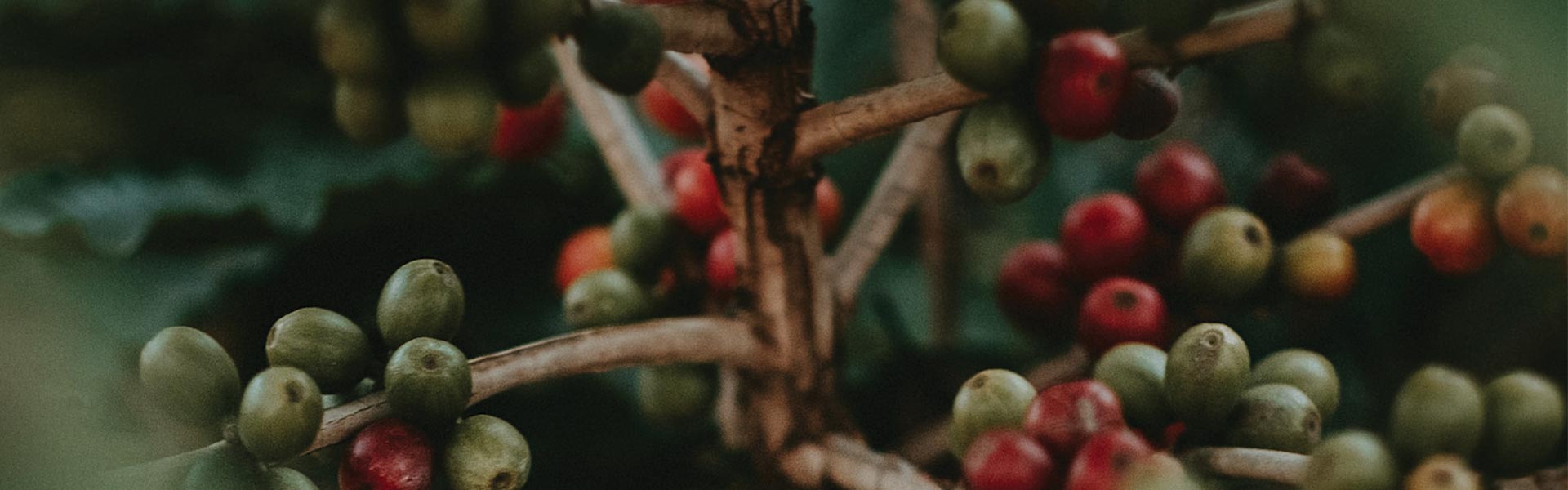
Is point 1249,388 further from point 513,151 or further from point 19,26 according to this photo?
point 19,26

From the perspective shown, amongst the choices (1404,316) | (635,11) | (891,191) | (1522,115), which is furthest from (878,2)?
(635,11)

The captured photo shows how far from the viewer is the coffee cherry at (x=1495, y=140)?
74cm

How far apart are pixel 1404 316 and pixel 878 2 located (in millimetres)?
690

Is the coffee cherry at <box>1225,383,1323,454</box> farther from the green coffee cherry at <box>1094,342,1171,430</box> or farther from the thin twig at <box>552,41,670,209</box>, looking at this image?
the thin twig at <box>552,41,670,209</box>

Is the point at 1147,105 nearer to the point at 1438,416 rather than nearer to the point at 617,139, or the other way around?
the point at 1438,416

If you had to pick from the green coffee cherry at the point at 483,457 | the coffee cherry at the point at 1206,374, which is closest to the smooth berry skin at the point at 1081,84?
the coffee cherry at the point at 1206,374

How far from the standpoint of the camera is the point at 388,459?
57 centimetres

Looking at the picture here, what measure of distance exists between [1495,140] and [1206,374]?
→ 1.04 feet

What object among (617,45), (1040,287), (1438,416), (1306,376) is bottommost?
(1040,287)

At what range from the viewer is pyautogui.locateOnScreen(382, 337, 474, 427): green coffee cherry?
1.88 ft

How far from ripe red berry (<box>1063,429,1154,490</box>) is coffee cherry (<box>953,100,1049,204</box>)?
0.57 ft

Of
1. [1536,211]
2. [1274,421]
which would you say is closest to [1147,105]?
[1274,421]

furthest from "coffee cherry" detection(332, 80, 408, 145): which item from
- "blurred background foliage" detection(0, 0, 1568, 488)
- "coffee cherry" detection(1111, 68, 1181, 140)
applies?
"coffee cherry" detection(1111, 68, 1181, 140)

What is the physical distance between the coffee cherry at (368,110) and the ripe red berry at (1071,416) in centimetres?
32
